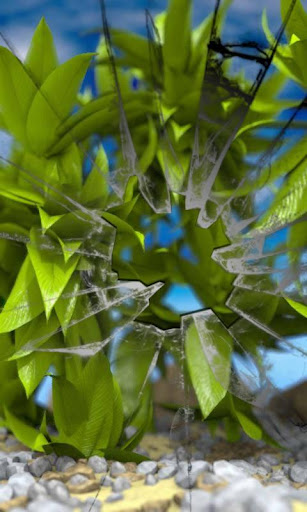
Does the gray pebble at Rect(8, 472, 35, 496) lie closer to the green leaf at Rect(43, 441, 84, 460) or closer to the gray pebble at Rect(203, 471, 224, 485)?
the green leaf at Rect(43, 441, 84, 460)

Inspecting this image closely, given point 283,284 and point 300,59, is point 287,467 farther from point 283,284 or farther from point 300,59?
point 300,59

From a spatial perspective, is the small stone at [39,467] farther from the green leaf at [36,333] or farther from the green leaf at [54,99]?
the green leaf at [54,99]

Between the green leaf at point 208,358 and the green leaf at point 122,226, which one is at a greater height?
the green leaf at point 122,226

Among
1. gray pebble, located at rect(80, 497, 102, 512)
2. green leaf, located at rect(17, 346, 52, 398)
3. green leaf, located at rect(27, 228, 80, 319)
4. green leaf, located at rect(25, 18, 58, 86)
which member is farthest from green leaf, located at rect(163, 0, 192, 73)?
gray pebble, located at rect(80, 497, 102, 512)

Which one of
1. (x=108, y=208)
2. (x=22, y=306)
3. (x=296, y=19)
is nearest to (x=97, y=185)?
(x=108, y=208)

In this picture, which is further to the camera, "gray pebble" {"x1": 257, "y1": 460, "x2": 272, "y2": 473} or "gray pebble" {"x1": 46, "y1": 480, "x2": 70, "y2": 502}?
"gray pebble" {"x1": 257, "y1": 460, "x2": 272, "y2": 473}

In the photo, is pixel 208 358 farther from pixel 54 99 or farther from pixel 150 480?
pixel 54 99

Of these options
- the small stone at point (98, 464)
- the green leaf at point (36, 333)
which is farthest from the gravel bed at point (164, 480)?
the green leaf at point (36, 333)
